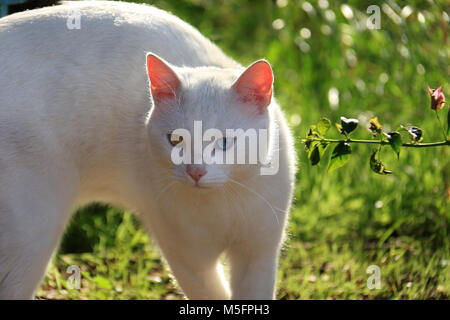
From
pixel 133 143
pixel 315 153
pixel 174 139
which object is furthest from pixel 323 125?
pixel 133 143

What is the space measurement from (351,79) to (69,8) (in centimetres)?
253

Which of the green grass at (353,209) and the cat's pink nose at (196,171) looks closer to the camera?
the cat's pink nose at (196,171)

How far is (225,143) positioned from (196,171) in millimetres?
154

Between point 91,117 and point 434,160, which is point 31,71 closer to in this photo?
point 91,117

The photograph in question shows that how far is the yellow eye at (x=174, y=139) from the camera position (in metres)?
2.34

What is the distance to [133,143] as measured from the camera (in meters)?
2.69

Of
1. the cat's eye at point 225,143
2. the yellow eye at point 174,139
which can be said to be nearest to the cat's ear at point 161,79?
the yellow eye at point 174,139

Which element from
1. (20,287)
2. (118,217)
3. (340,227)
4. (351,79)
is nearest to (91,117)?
(20,287)

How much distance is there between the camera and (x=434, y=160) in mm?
3701

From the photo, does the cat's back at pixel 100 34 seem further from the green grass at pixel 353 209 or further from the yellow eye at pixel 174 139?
the green grass at pixel 353 209

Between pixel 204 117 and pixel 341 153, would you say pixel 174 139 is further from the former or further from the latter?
pixel 341 153

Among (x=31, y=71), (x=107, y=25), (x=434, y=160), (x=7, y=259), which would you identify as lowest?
(x=7, y=259)

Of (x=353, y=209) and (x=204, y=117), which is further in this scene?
(x=353, y=209)
